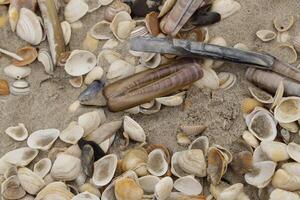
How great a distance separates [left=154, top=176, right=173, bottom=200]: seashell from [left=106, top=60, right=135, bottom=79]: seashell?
523 millimetres

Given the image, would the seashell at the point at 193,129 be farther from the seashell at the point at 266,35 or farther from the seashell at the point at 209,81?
the seashell at the point at 266,35

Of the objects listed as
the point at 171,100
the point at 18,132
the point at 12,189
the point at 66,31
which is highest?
the point at 66,31

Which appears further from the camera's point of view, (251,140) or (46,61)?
(46,61)

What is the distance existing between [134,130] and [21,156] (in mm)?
488

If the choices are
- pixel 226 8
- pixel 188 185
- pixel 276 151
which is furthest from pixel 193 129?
pixel 226 8

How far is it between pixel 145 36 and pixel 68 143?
591 mm

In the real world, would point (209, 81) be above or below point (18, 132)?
above

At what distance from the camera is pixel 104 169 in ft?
8.04

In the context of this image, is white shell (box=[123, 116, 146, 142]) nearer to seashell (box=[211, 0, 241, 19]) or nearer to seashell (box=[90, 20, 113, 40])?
seashell (box=[90, 20, 113, 40])

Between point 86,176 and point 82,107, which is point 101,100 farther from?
point 86,176

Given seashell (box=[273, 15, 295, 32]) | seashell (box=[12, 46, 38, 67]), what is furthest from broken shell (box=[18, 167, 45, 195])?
seashell (box=[273, 15, 295, 32])

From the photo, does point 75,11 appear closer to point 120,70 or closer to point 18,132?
point 120,70

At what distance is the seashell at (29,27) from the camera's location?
2.69 meters

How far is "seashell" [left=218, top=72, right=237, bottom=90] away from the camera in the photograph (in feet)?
8.42
